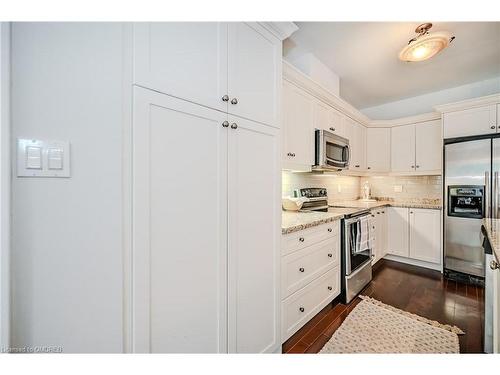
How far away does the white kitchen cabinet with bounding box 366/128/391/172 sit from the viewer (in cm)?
353

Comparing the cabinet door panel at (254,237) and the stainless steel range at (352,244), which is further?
the stainless steel range at (352,244)

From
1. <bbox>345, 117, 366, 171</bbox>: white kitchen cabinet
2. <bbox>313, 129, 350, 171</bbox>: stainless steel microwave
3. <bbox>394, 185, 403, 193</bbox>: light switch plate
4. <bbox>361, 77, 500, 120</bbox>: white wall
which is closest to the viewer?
<bbox>313, 129, 350, 171</bbox>: stainless steel microwave

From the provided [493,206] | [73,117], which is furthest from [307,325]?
[493,206]

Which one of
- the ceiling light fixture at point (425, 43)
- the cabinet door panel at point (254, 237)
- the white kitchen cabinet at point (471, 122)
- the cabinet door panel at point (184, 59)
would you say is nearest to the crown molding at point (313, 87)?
the ceiling light fixture at point (425, 43)

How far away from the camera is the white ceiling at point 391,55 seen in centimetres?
195

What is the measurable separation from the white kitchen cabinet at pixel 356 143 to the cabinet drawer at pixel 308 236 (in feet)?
4.89

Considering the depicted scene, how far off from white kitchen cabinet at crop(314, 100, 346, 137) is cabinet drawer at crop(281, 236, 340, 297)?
1246 millimetres

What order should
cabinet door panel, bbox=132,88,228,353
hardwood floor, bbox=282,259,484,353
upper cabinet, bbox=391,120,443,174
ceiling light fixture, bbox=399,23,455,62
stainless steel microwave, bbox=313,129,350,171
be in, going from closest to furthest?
cabinet door panel, bbox=132,88,228,353 → hardwood floor, bbox=282,259,484,353 → ceiling light fixture, bbox=399,23,455,62 → stainless steel microwave, bbox=313,129,350,171 → upper cabinet, bbox=391,120,443,174

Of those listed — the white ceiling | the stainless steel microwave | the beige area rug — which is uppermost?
the white ceiling

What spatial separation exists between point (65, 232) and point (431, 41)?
2.83m

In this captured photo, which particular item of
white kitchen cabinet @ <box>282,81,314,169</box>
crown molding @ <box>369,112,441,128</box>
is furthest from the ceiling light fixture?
crown molding @ <box>369,112,441,128</box>

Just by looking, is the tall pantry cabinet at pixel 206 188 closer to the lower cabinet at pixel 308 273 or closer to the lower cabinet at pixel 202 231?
the lower cabinet at pixel 202 231

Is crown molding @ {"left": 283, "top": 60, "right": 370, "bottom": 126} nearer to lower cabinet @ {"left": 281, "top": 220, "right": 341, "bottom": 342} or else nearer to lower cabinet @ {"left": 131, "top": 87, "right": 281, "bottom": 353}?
lower cabinet @ {"left": 131, "top": 87, "right": 281, "bottom": 353}
